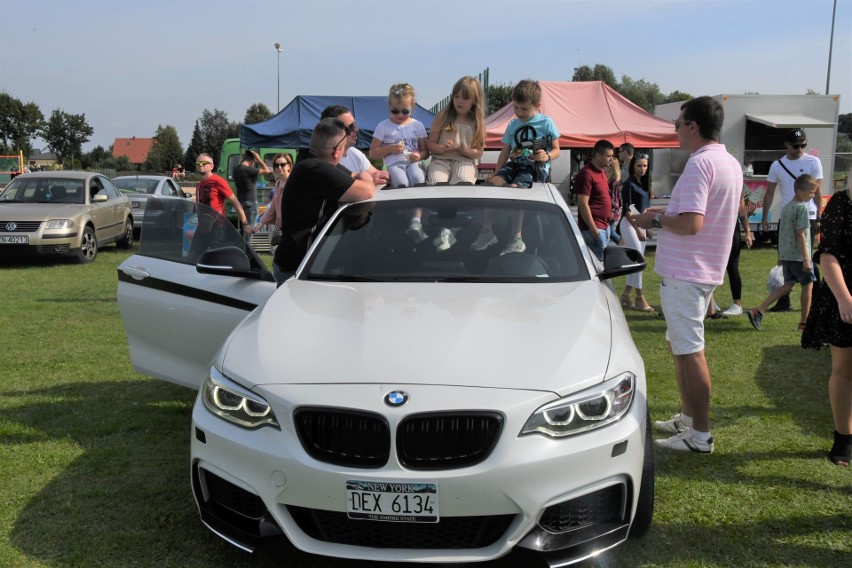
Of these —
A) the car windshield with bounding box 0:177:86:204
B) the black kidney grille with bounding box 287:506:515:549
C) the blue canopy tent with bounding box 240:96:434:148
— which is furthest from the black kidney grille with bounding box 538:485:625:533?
the car windshield with bounding box 0:177:86:204

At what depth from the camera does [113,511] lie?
12.1 ft

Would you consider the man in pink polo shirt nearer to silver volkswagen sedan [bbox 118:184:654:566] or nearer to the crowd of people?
the crowd of people

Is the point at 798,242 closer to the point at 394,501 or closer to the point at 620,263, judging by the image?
the point at 620,263

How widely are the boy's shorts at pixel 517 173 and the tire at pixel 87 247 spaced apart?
402 inches

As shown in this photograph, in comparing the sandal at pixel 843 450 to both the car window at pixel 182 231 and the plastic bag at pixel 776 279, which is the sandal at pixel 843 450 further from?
A: the plastic bag at pixel 776 279

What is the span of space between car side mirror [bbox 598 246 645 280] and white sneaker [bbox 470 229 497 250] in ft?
1.93

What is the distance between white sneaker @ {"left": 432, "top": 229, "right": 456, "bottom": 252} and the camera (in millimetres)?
4156

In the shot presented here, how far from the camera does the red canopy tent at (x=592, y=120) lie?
656 inches

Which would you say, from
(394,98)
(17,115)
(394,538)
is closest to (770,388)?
(394,98)

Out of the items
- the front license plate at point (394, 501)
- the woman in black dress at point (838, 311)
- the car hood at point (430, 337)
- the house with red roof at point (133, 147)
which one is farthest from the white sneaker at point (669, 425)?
the house with red roof at point (133, 147)

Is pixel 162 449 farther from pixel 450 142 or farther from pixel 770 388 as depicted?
pixel 770 388

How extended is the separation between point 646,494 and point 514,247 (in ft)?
4.82

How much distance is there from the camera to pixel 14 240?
13.3 metres

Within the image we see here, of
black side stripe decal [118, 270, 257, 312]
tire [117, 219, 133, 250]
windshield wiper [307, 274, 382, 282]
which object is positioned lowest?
tire [117, 219, 133, 250]
